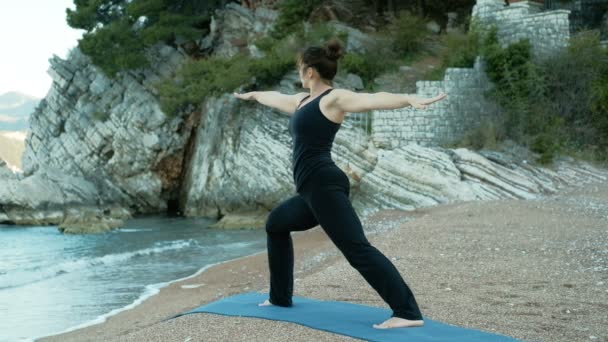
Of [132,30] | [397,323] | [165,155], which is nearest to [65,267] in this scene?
[397,323]

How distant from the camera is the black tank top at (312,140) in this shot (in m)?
5.28

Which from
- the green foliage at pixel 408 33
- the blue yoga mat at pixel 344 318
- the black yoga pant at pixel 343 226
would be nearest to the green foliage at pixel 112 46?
the green foliage at pixel 408 33

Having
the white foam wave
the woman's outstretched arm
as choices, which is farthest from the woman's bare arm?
the white foam wave

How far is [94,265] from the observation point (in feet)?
51.1

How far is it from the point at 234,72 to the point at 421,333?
1956 centimetres

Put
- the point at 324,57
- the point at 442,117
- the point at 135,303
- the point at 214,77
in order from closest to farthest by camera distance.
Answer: the point at 324,57 → the point at 135,303 → the point at 442,117 → the point at 214,77

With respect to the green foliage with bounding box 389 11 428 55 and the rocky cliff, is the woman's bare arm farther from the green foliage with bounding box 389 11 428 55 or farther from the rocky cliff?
the green foliage with bounding box 389 11 428 55

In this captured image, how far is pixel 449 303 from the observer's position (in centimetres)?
630

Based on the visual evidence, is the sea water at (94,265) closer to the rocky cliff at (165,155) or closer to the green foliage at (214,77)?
the rocky cliff at (165,155)

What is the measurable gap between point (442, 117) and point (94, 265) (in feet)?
32.0

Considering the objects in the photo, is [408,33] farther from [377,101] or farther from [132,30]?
[377,101]

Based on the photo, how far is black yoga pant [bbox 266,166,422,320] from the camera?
16.7 feet

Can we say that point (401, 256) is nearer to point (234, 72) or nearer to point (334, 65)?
point (334, 65)

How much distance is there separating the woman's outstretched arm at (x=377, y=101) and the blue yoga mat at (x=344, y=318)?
1.50 meters
